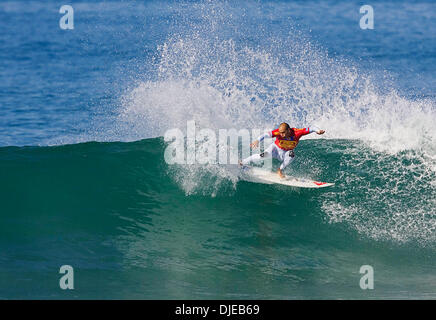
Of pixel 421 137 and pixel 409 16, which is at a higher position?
pixel 409 16

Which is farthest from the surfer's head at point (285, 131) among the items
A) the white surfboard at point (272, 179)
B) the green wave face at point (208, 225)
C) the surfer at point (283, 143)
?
the green wave face at point (208, 225)

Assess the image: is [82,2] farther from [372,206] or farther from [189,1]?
[372,206]

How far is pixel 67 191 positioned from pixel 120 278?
3271mm

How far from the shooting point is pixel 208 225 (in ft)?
38.6

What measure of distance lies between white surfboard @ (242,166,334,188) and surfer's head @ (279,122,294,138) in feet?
3.07

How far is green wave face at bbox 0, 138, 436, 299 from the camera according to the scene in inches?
392

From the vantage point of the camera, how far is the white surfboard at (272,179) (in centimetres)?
1220

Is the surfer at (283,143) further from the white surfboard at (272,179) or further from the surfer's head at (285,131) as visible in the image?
the white surfboard at (272,179)

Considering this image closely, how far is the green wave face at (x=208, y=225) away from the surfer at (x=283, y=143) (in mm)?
698

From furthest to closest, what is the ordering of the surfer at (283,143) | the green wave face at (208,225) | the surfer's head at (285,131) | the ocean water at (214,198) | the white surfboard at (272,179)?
the white surfboard at (272,179) < the surfer at (283,143) < the surfer's head at (285,131) < the ocean water at (214,198) < the green wave face at (208,225)

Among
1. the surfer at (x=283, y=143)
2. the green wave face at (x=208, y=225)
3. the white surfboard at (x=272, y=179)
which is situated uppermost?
the surfer at (x=283, y=143)

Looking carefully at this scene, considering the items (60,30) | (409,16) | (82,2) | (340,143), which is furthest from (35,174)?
(409,16)

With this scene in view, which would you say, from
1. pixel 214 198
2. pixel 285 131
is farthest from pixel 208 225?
pixel 285 131

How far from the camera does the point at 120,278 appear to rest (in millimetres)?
10016
